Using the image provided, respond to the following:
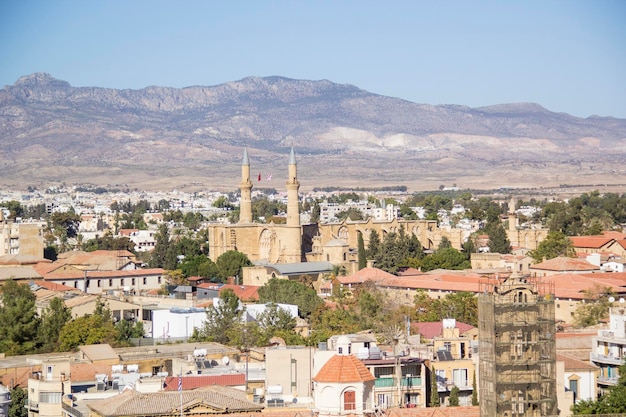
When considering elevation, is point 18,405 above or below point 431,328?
below

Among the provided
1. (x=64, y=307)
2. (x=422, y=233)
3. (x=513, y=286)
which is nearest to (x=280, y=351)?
(x=513, y=286)

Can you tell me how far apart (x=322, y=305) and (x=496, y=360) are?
33.3 meters

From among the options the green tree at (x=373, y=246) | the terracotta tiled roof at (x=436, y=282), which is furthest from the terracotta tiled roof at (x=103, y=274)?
the terracotta tiled roof at (x=436, y=282)

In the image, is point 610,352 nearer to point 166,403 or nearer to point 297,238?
point 166,403

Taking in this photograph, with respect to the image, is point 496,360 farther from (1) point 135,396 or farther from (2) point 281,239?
(2) point 281,239

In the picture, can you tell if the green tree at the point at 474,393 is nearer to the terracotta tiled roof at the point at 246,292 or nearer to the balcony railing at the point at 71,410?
the balcony railing at the point at 71,410

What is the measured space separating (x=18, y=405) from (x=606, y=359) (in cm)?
1383

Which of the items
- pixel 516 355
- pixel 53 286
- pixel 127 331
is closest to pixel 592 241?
pixel 53 286

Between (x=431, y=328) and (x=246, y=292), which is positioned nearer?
(x=431, y=328)

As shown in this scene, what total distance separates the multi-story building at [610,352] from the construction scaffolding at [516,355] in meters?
9.08

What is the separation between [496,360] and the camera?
25.9 metres

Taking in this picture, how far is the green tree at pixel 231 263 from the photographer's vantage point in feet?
258

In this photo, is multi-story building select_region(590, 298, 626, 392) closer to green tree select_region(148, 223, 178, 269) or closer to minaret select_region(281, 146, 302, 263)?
minaret select_region(281, 146, 302, 263)

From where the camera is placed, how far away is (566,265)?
6650 centimetres
